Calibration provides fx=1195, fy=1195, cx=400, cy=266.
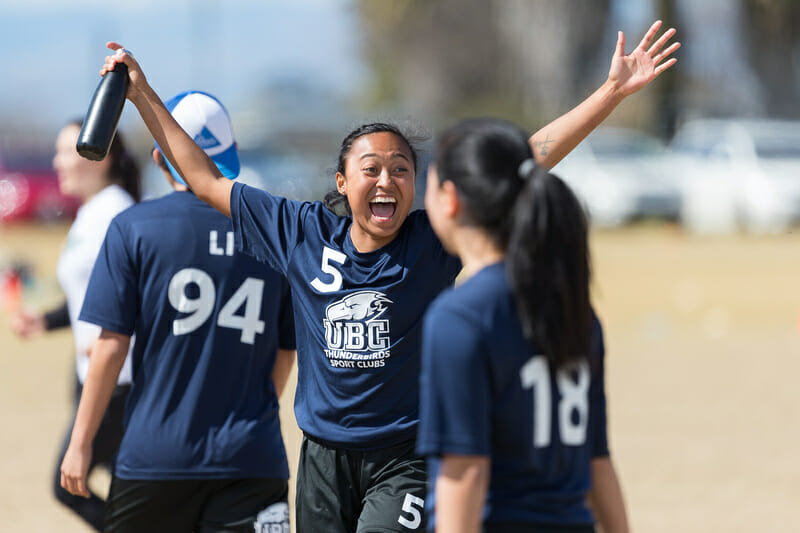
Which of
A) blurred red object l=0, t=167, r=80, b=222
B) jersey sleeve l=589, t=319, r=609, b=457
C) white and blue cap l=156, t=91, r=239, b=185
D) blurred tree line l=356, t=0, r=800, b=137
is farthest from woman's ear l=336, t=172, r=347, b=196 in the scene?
blurred tree line l=356, t=0, r=800, b=137

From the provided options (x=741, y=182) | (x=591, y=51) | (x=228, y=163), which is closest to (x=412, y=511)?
(x=228, y=163)

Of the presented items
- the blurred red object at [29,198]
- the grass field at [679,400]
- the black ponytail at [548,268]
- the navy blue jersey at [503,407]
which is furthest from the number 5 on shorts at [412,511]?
the blurred red object at [29,198]

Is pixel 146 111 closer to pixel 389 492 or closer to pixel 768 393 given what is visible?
pixel 389 492

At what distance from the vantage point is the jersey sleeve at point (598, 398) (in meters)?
2.86

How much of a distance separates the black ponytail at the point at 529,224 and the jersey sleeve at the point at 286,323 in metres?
1.51

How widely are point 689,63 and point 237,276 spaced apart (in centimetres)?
4101

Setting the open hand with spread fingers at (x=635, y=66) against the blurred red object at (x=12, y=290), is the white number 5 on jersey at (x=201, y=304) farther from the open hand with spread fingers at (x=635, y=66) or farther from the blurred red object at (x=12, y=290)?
the blurred red object at (x=12, y=290)

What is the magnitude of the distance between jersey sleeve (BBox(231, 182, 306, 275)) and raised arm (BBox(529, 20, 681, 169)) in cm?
80

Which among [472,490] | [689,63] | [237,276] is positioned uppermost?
[689,63]

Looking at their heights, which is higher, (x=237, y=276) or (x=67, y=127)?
(x=67, y=127)

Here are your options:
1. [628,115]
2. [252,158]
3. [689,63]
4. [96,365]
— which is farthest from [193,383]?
[689,63]

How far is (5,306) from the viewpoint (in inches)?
631

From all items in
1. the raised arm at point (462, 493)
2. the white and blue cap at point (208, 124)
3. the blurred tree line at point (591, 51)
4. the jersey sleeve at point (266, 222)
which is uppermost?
the blurred tree line at point (591, 51)

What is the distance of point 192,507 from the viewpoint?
3953mm
